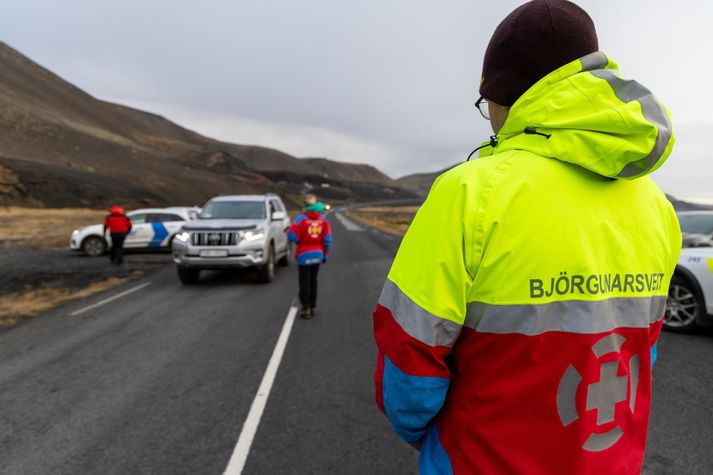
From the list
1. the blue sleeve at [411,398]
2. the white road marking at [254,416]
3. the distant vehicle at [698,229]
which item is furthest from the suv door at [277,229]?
the blue sleeve at [411,398]

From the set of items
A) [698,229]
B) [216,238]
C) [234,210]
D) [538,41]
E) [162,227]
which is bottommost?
[162,227]

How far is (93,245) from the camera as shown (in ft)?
51.9

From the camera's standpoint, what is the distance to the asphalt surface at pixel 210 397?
321 cm

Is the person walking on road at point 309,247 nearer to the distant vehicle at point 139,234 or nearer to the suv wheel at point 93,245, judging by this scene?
the distant vehicle at point 139,234

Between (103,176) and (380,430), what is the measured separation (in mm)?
58366

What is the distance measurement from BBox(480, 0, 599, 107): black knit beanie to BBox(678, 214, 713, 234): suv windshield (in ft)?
20.9

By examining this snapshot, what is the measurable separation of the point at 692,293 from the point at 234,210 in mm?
9722

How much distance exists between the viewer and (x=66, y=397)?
14.1 feet

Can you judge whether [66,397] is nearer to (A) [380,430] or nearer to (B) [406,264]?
(A) [380,430]

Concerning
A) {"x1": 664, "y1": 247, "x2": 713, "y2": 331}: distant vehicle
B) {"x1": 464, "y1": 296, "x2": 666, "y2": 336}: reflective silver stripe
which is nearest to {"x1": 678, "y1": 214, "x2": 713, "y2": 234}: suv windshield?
{"x1": 664, "y1": 247, "x2": 713, "y2": 331}: distant vehicle

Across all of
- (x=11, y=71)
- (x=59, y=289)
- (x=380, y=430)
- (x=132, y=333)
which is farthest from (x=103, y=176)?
(x=11, y=71)

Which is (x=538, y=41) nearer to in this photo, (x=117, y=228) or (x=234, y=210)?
(x=234, y=210)

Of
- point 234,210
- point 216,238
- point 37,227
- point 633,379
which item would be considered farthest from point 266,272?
point 37,227

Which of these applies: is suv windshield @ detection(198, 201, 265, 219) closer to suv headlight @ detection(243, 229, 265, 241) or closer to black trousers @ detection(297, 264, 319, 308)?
suv headlight @ detection(243, 229, 265, 241)
